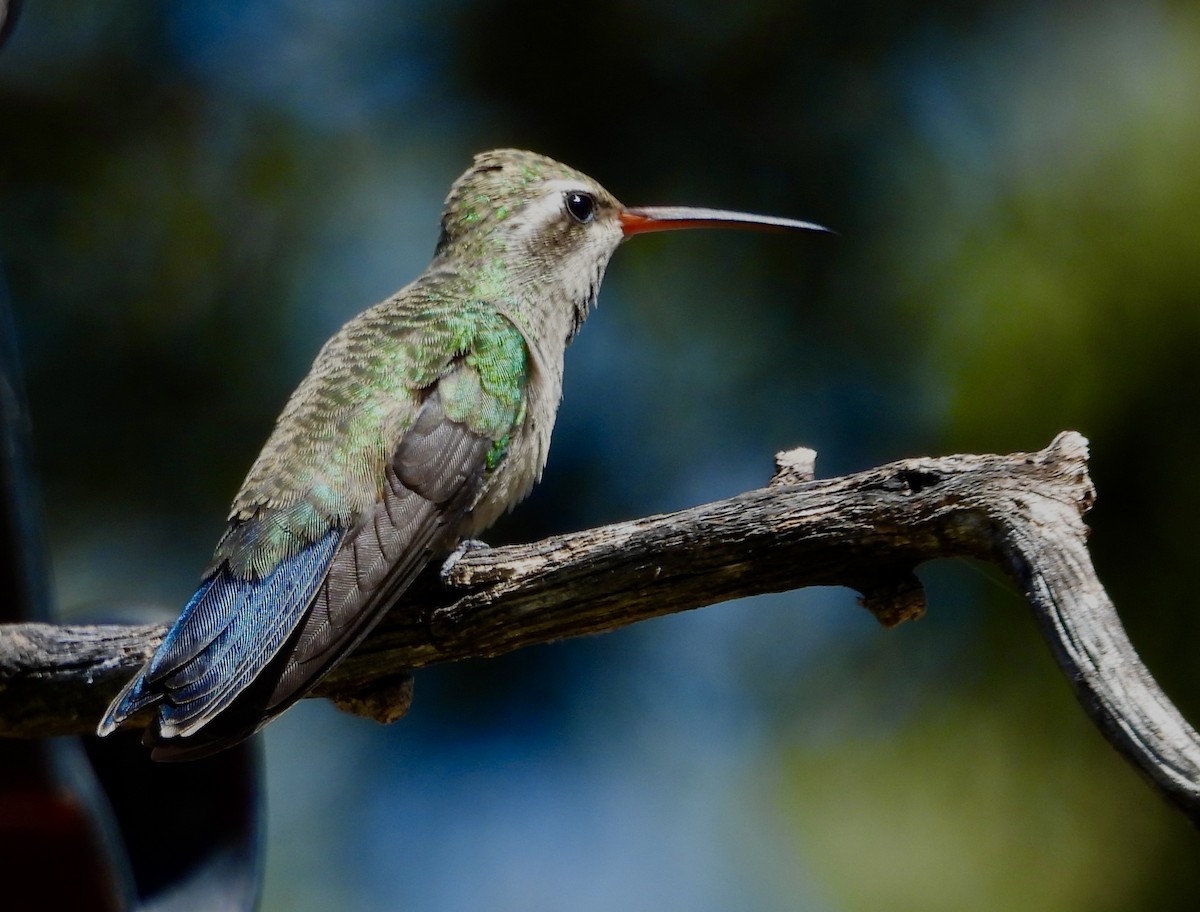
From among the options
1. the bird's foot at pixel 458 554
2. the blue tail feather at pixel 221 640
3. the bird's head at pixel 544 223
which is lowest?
the blue tail feather at pixel 221 640

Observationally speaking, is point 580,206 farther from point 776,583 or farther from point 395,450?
point 776,583

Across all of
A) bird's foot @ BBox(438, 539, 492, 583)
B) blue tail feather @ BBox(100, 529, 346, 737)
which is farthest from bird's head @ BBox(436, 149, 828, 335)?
blue tail feather @ BBox(100, 529, 346, 737)

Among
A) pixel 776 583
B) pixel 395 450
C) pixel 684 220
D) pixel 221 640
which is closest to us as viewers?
pixel 776 583

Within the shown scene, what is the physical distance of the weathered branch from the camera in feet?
A: 6.28

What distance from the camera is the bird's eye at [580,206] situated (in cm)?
412

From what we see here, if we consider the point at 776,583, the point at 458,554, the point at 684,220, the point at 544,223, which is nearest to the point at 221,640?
the point at 458,554

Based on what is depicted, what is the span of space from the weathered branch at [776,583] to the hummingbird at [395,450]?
0.71 feet

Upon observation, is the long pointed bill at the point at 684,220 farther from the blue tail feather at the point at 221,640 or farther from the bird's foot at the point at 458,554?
the blue tail feather at the point at 221,640

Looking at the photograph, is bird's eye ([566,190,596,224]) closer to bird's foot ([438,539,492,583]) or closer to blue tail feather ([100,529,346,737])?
bird's foot ([438,539,492,583])

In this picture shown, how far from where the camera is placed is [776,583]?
2.45 m

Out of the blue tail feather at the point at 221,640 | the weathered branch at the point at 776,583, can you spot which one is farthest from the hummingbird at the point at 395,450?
the weathered branch at the point at 776,583

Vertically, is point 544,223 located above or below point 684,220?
below

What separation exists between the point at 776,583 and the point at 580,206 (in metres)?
2.00

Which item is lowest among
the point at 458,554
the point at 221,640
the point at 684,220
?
the point at 221,640
